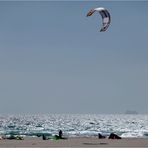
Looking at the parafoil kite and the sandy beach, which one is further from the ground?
the parafoil kite

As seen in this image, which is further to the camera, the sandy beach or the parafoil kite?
the sandy beach

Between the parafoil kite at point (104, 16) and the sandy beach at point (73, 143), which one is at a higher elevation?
the parafoil kite at point (104, 16)

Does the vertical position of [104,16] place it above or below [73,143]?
above

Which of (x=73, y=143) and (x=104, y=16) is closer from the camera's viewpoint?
(x=104, y=16)

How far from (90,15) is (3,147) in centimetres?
904

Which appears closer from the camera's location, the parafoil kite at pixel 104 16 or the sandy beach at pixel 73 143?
the parafoil kite at pixel 104 16

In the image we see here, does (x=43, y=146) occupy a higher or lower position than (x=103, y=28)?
lower

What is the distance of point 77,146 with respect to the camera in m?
28.2

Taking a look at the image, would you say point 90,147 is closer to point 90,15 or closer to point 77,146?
point 77,146

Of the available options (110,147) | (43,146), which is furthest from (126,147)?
(43,146)

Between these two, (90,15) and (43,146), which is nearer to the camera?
(90,15)

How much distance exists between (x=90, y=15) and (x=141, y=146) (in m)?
8.38

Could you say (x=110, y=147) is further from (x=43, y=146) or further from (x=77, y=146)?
(x=43, y=146)

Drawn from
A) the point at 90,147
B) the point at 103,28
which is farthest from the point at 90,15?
the point at 90,147
